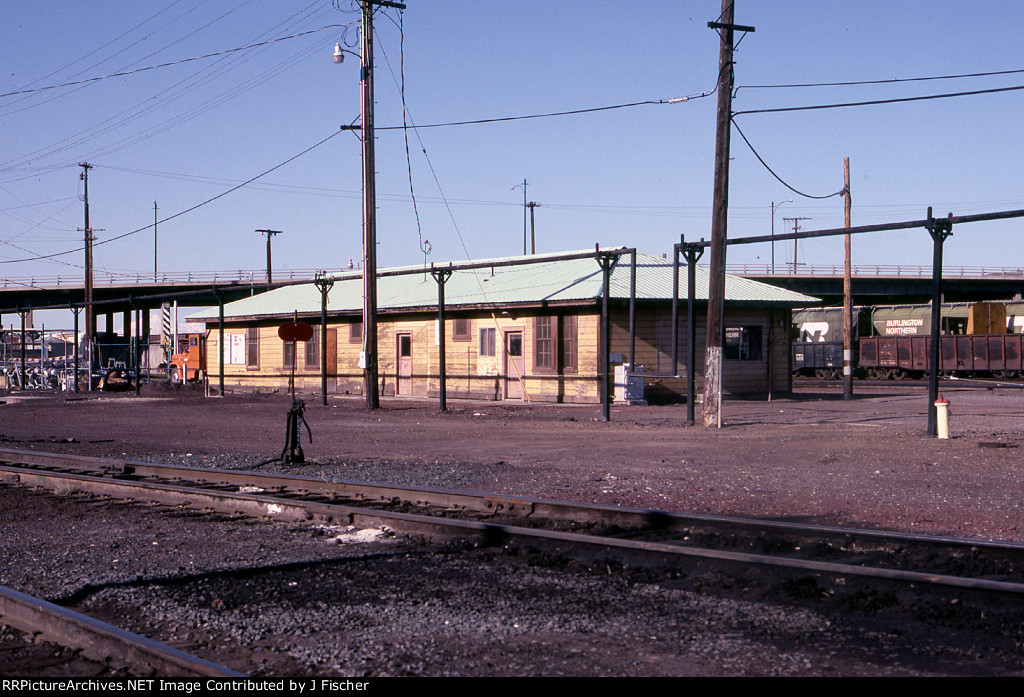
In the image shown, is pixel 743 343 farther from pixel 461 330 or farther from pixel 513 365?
pixel 461 330

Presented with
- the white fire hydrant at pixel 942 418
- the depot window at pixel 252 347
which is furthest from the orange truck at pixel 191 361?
the white fire hydrant at pixel 942 418

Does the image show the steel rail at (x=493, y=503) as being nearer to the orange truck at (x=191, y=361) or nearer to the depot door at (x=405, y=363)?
the depot door at (x=405, y=363)

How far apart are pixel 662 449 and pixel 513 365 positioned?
14665 mm

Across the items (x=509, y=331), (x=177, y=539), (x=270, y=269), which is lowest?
(x=177, y=539)

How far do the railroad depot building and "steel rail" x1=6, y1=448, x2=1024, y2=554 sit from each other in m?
13.2

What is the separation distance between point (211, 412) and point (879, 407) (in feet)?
60.3

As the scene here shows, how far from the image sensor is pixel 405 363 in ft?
114

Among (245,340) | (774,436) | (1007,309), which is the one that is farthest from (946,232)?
(1007,309)

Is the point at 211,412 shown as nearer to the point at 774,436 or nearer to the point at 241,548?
the point at 774,436

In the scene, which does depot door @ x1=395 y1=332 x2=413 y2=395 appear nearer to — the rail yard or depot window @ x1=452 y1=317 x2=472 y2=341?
depot window @ x1=452 y1=317 x2=472 y2=341

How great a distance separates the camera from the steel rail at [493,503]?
25.8ft

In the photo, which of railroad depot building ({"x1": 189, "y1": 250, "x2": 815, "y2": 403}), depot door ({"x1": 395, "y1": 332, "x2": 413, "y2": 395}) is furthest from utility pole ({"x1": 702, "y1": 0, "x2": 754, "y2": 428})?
depot door ({"x1": 395, "y1": 332, "x2": 413, "y2": 395})
